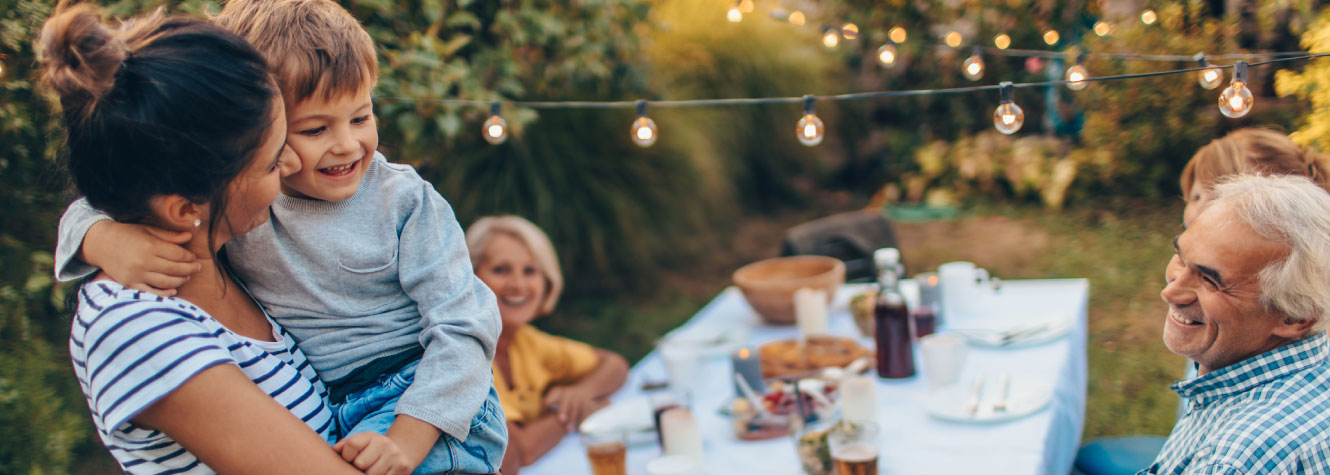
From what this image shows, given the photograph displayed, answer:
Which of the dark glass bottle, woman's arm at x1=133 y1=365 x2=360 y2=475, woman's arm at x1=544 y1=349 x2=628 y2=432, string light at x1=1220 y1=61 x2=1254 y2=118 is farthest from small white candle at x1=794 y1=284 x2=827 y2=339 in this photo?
woman's arm at x1=133 y1=365 x2=360 y2=475

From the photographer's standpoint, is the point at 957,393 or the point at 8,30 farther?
the point at 957,393

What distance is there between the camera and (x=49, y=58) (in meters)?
1.07

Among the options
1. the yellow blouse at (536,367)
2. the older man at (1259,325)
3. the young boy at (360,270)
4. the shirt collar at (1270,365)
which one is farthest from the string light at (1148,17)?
the young boy at (360,270)

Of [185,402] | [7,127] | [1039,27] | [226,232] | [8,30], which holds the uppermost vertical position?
[1039,27]

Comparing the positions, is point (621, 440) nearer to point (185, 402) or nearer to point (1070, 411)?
point (185, 402)

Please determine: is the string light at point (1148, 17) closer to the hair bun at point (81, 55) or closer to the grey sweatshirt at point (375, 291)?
the grey sweatshirt at point (375, 291)

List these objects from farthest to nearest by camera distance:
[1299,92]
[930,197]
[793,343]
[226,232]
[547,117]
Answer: [930,197], [547,117], [793,343], [1299,92], [226,232]

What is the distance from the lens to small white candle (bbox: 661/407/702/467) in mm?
1983

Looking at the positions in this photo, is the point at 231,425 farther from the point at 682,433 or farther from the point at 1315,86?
the point at 1315,86

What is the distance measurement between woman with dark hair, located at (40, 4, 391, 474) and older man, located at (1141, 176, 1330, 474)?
146 cm

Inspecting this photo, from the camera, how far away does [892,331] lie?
8.02 ft

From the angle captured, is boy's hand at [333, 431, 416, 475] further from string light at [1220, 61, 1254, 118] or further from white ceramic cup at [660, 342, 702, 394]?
string light at [1220, 61, 1254, 118]

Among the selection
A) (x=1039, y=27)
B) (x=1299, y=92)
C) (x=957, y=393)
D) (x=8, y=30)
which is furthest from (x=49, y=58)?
(x=1039, y=27)

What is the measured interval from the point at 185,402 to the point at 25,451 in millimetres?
1585
